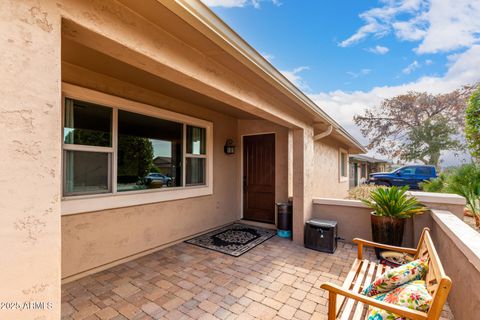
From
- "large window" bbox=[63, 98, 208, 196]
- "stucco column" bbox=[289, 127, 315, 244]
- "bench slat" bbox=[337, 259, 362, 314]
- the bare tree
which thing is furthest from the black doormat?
the bare tree

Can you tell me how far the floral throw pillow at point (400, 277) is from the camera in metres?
1.66

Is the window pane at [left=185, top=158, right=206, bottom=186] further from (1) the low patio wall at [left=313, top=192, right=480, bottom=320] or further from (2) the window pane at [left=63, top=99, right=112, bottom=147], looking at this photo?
(1) the low patio wall at [left=313, top=192, right=480, bottom=320]

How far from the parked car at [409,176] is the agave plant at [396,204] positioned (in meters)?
9.94

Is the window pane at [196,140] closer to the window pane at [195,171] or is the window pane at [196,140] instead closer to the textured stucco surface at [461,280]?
the window pane at [195,171]

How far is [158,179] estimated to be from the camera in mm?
4105

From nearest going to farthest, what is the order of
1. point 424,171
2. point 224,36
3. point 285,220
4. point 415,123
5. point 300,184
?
point 224,36 → point 300,184 → point 285,220 → point 424,171 → point 415,123

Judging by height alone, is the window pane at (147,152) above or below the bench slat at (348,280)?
above

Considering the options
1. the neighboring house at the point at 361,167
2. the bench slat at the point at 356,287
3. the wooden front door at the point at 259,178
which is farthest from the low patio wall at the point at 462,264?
the neighboring house at the point at 361,167

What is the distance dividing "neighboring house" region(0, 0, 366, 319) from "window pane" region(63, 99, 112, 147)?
15 millimetres

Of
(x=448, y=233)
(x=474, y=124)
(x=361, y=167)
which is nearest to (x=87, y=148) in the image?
(x=448, y=233)

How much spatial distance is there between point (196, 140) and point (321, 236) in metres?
3.20

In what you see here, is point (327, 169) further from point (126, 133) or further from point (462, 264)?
point (126, 133)

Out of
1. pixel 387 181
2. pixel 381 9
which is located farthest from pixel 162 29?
pixel 387 181

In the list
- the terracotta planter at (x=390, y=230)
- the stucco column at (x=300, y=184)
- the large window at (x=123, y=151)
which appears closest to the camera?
the large window at (x=123, y=151)
